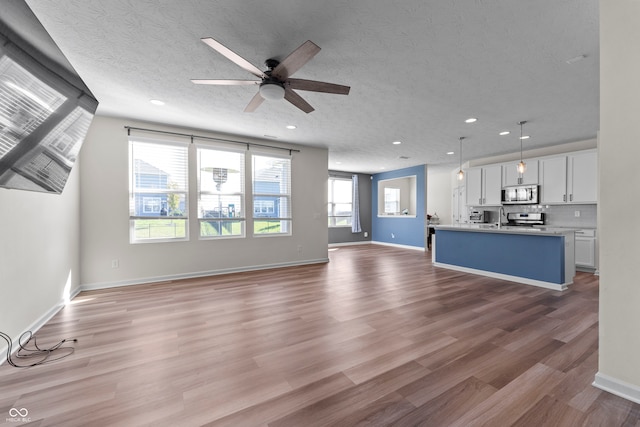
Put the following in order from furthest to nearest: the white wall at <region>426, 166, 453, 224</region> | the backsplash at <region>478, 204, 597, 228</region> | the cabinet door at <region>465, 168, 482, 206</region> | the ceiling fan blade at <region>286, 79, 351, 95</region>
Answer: the white wall at <region>426, 166, 453, 224</region>, the cabinet door at <region>465, 168, 482, 206</region>, the backsplash at <region>478, 204, 597, 228</region>, the ceiling fan blade at <region>286, 79, 351, 95</region>

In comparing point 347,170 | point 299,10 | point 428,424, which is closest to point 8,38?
point 299,10

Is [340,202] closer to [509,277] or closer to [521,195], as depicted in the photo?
[521,195]

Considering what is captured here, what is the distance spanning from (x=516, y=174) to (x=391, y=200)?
446 cm

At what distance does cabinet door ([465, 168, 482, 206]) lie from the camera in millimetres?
6734

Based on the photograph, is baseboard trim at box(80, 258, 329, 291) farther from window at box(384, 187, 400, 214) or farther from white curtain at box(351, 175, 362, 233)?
window at box(384, 187, 400, 214)

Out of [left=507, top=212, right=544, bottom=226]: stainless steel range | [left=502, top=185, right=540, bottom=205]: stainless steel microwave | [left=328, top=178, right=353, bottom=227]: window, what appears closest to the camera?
[left=502, top=185, right=540, bottom=205]: stainless steel microwave

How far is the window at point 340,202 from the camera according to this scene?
8.92 m

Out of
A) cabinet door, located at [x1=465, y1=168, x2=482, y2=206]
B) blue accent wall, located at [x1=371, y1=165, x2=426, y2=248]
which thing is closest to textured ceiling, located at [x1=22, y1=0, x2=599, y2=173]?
cabinet door, located at [x1=465, y1=168, x2=482, y2=206]

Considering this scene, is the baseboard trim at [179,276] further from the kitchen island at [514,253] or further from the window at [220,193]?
the kitchen island at [514,253]

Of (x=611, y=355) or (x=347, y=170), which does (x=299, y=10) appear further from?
(x=347, y=170)

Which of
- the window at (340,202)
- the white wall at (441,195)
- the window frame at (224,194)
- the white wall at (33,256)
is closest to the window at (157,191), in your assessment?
the window frame at (224,194)

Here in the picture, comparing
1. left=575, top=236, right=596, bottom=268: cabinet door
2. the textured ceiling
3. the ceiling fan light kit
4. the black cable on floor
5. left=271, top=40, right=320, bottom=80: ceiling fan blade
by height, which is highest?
the textured ceiling

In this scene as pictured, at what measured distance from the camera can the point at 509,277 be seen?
4.43 metres

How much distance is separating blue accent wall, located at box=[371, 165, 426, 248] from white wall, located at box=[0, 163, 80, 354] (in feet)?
26.2
